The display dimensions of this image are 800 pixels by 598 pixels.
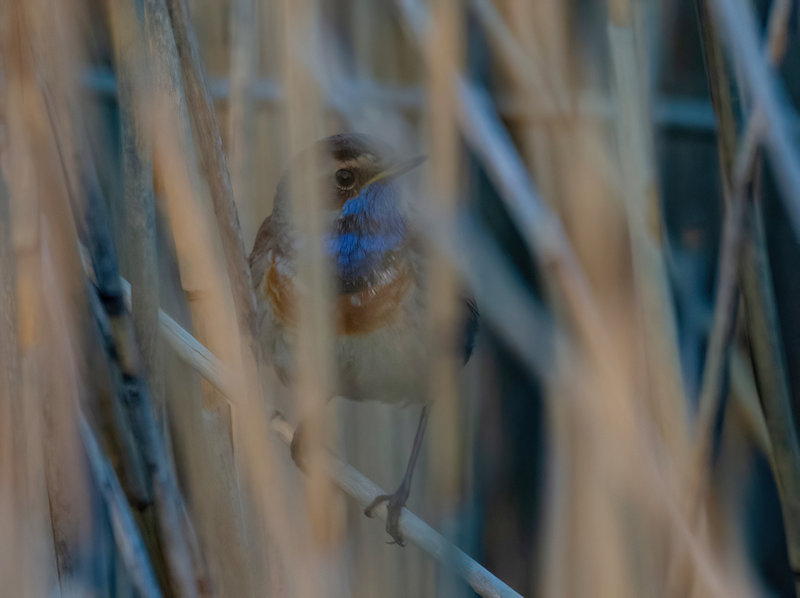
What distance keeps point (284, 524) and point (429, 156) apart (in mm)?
515

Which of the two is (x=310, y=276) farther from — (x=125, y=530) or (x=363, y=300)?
(x=125, y=530)

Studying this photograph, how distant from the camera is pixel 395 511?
838mm

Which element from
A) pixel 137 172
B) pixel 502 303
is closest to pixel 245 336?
pixel 137 172

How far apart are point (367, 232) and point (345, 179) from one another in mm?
91

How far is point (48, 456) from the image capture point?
2.13ft

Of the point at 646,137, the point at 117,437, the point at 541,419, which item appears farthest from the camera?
the point at 541,419

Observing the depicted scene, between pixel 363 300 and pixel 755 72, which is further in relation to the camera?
pixel 363 300

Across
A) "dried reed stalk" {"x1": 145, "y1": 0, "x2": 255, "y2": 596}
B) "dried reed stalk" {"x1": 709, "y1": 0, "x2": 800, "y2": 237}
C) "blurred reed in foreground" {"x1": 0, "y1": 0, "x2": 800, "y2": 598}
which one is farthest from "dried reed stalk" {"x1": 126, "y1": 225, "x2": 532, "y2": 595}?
"dried reed stalk" {"x1": 709, "y1": 0, "x2": 800, "y2": 237}

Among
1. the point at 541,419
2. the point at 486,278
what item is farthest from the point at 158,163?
the point at 541,419

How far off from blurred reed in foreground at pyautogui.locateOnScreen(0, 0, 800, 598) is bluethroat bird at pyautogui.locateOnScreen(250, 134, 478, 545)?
39mm

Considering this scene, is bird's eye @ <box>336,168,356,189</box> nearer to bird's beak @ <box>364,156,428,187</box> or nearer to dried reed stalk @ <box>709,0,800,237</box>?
bird's beak @ <box>364,156,428,187</box>

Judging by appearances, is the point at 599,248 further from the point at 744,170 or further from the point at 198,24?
the point at 198,24

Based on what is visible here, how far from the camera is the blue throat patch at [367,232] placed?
2.80 ft

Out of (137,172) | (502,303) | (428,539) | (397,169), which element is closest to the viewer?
(137,172)
